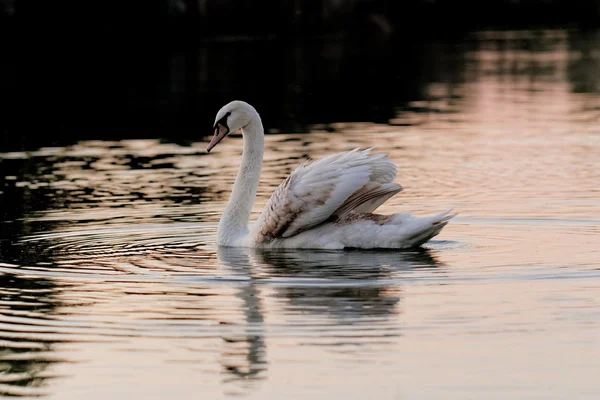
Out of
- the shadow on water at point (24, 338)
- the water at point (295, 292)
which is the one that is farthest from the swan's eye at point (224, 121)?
the shadow on water at point (24, 338)

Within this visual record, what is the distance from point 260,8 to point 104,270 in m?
53.2

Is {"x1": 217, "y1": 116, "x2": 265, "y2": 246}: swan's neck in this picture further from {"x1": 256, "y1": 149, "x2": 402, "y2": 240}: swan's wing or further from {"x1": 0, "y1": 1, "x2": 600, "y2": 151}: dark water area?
{"x1": 0, "y1": 1, "x2": 600, "y2": 151}: dark water area

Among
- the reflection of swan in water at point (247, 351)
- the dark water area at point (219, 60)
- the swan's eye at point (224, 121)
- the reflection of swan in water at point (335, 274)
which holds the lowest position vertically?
the dark water area at point (219, 60)

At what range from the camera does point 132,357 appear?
28.3 ft

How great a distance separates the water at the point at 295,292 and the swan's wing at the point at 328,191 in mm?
276

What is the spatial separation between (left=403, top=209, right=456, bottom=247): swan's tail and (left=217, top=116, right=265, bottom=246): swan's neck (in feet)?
5.89

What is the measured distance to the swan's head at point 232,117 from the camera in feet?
44.8

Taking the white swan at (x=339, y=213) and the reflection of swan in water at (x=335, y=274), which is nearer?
the reflection of swan in water at (x=335, y=274)

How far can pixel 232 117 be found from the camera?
1366cm

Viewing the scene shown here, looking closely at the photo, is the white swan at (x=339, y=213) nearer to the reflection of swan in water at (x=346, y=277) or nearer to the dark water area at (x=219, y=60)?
the reflection of swan in water at (x=346, y=277)

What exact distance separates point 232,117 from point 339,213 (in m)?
1.60

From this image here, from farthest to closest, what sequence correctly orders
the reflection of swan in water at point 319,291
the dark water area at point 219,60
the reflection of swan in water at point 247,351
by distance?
the dark water area at point 219,60
the reflection of swan in water at point 319,291
the reflection of swan in water at point 247,351

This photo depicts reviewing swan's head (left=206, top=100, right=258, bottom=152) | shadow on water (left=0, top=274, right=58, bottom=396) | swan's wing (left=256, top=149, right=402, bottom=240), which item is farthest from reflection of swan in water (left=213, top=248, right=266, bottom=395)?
swan's head (left=206, top=100, right=258, bottom=152)

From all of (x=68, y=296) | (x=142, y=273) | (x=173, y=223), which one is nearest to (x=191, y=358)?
(x=68, y=296)
